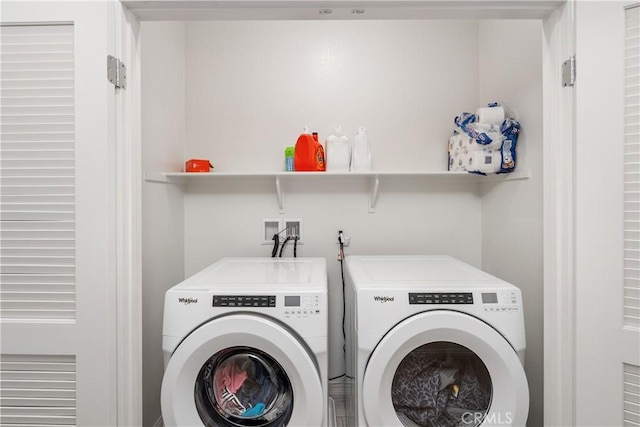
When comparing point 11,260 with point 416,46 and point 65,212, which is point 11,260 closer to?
point 65,212

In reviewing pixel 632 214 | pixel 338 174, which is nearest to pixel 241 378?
pixel 338 174

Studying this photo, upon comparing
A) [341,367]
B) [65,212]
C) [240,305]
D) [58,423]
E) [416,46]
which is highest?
[416,46]

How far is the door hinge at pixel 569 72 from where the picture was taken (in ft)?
3.79

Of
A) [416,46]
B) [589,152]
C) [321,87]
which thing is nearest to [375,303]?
[589,152]

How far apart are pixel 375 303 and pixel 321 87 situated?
5.14 ft

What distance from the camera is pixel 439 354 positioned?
4.50 feet

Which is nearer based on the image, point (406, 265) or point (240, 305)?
point (240, 305)

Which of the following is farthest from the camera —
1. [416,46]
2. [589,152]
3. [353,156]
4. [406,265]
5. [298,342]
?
[416,46]

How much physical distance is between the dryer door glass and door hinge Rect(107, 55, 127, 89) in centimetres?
154

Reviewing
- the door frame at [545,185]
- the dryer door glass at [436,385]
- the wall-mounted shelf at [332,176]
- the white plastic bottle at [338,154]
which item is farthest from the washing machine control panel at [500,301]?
the white plastic bottle at [338,154]

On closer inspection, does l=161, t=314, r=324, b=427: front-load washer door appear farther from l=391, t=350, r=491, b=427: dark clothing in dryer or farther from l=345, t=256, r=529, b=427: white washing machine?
l=391, t=350, r=491, b=427: dark clothing in dryer

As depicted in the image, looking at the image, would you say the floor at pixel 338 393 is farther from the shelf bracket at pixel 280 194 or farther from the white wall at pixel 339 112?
the shelf bracket at pixel 280 194

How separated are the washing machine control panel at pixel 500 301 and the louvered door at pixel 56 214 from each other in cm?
140

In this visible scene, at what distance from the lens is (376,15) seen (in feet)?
4.16
